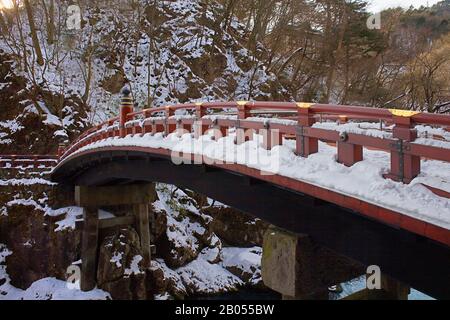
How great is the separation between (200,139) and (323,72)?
29285mm

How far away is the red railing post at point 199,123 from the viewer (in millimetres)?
7670

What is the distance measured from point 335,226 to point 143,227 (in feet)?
42.8

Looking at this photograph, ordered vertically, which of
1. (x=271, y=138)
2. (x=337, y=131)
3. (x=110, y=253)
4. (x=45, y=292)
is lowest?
(x=45, y=292)

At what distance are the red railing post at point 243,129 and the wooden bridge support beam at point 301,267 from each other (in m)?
1.68

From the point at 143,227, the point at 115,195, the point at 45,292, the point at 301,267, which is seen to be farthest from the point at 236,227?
the point at 301,267

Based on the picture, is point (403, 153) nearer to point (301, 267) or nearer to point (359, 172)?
point (359, 172)

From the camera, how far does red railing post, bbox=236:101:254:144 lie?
21.2ft

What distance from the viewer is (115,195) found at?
1688cm

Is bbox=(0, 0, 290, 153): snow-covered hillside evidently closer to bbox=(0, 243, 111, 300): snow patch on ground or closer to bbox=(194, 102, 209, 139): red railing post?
bbox=(0, 243, 111, 300): snow patch on ground

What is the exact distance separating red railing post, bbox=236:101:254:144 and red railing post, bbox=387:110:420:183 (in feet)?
9.45

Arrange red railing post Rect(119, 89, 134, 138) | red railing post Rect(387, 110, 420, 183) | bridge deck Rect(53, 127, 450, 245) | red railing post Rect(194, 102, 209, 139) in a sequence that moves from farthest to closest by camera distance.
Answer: red railing post Rect(119, 89, 134, 138) → red railing post Rect(194, 102, 209, 139) → red railing post Rect(387, 110, 420, 183) → bridge deck Rect(53, 127, 450, 245)

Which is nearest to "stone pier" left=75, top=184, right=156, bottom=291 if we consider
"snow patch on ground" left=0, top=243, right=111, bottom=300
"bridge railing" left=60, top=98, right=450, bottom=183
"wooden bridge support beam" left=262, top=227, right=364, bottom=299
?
"snow patch on ground" left=0, top=243, right=111, bottom=300

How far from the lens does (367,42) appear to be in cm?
3316
